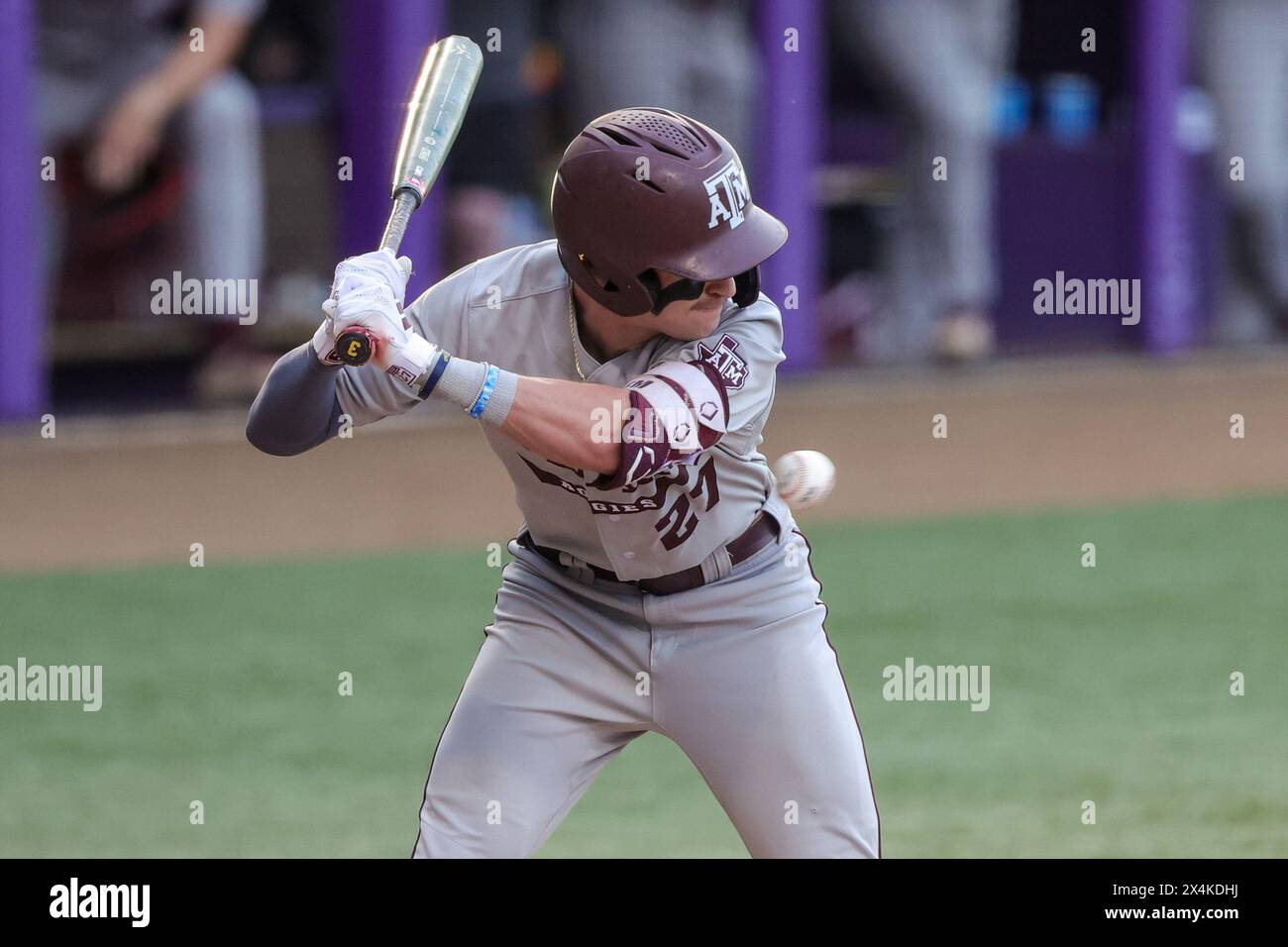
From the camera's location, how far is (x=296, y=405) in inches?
141

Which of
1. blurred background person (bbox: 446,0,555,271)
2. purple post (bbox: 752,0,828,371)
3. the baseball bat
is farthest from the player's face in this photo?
purple post (bbox: 752,0,828,371)

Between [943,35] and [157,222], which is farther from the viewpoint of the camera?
[943,35]

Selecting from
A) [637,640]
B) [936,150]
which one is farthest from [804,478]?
[936,150]

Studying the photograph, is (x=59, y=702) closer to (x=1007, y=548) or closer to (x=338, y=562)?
(x=338, y=562)

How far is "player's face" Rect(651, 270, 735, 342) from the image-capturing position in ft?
11.7

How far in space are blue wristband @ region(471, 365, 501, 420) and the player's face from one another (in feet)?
1.05

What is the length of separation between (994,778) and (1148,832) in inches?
24.6

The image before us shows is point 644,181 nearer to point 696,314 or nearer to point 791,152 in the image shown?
point 696,314

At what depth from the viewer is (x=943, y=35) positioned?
10109 millimetres

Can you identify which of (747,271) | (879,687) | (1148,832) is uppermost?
(747,271)

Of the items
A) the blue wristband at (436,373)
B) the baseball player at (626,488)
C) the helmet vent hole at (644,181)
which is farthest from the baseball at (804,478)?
the blue wristband at (436,373)

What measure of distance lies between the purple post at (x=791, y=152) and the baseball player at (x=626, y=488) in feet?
19.6

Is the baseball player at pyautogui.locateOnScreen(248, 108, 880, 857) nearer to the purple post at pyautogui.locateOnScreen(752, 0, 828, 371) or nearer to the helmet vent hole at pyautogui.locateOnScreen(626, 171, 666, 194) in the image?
the helmet vent hole at pyautogui.locateOnScreen(626, 171, 666, 194)

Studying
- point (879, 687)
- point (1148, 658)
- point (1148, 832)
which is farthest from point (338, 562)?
point (1148, 832)
